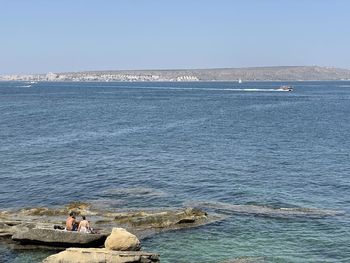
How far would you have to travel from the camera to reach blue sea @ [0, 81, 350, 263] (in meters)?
32.8

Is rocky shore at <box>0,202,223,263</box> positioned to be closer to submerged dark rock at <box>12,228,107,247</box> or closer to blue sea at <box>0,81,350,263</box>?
submerged dark rock at <box>12,228,107,247</box>

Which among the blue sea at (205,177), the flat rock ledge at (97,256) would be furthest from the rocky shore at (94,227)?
the blue sea at (205,177)

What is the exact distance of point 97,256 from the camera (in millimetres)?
27875

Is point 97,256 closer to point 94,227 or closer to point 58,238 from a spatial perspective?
point 58,238

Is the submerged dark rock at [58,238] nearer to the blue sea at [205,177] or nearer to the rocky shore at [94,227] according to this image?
the rocky shore at [94,227]

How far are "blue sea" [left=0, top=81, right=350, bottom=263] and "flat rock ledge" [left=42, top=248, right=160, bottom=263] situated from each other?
2.05 meters

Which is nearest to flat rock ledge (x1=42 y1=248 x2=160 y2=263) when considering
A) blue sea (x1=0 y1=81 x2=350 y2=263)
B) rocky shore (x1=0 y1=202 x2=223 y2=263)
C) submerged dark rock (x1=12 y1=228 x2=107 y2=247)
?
rocky shore (x1=0 y1=202 x2=223 y2=263)

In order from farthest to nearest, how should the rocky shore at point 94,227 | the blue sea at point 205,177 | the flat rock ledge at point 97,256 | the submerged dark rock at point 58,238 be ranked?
the blue sea at point 205,177 → the submerged dark rock at point 58,238 → the rocky shore at point 94,227 → the flat rock ledge at point 97,256

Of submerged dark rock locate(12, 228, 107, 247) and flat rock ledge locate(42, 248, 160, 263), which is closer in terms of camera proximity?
flat rock ledge locate(42, 248, 160, 263)

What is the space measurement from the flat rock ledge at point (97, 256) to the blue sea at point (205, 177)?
2047 mm

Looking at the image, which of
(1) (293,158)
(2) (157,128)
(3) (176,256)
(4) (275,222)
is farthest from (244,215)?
(2) (157,128)

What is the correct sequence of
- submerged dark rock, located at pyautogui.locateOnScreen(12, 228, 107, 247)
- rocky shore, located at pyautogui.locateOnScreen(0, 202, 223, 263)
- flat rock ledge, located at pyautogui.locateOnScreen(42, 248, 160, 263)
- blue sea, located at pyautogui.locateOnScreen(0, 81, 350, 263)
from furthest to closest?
blue sea, located at pyautogui.locateOnScreen(0, 81, 350, 263), submerged dark rock, located at pyautogui.locateOnScreen(12, 228, 107, 247), rocky shore, located at pyautogui.locateOnScreen(0, 202, 223, 263), flat rock ledge, located at pyautogui.locateOnScreen(42, 248, 160, 263)

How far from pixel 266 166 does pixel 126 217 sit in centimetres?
2452

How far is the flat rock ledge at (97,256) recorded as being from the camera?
27.7 metres
